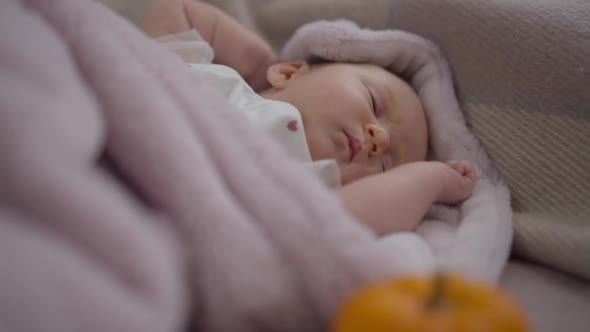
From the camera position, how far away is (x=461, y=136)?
1.01m

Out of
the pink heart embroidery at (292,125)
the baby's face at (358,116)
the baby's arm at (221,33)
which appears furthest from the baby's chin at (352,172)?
the baby's arm at (221,33)

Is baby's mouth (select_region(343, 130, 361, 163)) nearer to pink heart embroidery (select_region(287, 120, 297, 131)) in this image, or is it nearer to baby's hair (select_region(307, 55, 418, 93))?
pink heart embroidery (select_region(287, 120, 297, 131))

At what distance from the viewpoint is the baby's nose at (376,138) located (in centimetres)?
95

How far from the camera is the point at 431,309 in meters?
0.41

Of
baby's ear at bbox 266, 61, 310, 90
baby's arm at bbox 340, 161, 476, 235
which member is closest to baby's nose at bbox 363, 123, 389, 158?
baby's arm at bbox 340, 161, 476, 235

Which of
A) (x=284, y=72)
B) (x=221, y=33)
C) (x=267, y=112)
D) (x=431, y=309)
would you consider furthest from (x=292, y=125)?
(x=431, y=309)

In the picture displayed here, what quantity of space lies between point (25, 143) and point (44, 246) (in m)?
0.09

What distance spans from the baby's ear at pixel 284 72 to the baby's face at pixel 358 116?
0.02m

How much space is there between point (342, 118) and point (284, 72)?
0.26 m

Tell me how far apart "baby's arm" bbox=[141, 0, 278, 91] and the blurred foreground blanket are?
0.57 m

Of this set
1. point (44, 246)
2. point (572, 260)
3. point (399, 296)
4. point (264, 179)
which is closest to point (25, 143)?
point (44, 246)

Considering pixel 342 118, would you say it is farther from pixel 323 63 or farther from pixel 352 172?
pixel 323 63

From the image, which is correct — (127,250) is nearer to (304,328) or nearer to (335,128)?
(304,328)

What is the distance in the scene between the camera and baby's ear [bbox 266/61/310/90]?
1.11m
